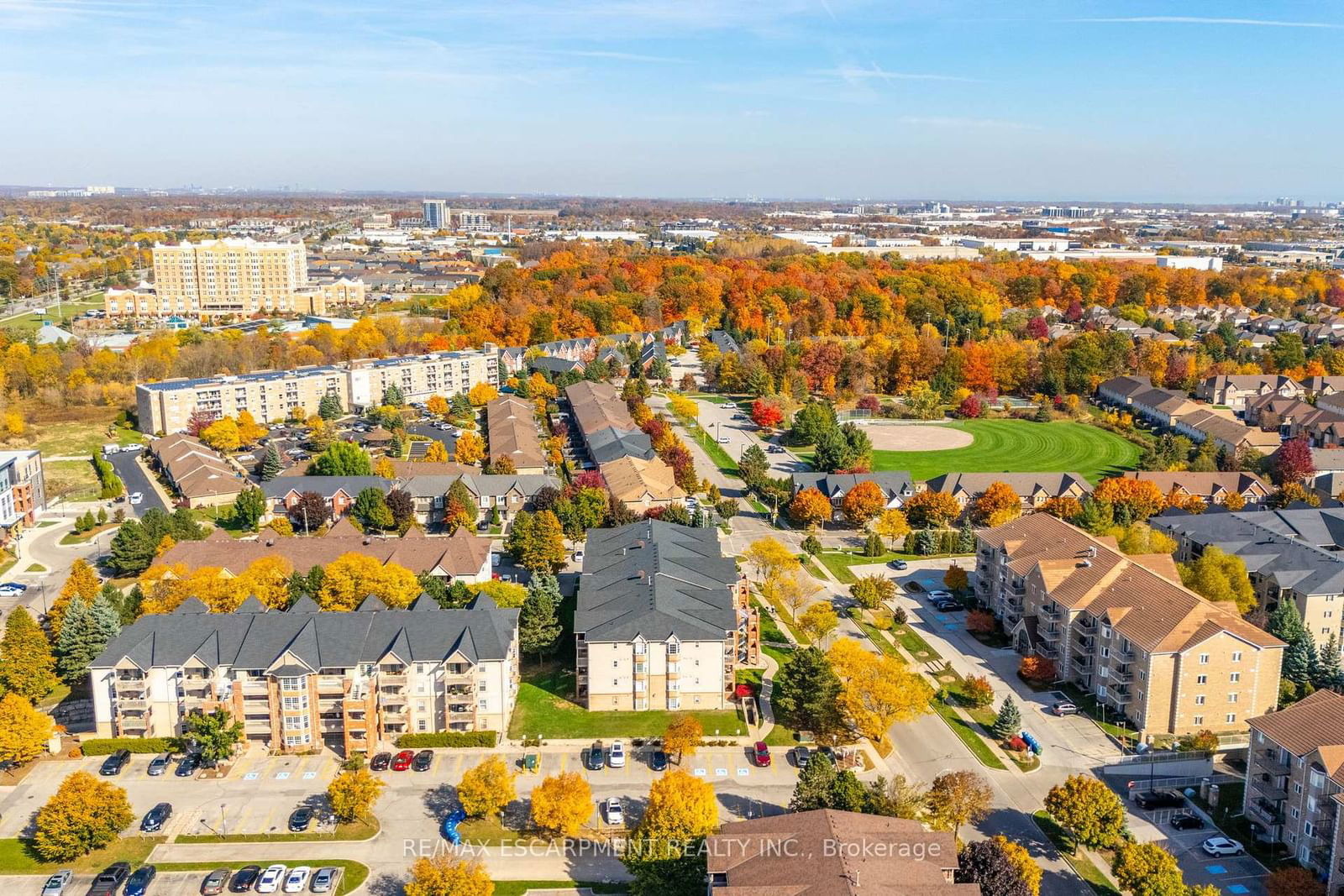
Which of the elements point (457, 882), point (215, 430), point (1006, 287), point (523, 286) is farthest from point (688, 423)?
Result: point (1006, 287)

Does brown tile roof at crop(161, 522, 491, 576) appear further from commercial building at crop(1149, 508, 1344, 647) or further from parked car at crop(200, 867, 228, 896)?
commercial building at crop(1149, 508, 1344, 647)

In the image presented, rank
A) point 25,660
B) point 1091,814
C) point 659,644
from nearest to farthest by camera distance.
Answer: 1. point 1091,814
2. point 659,644
3. point 25,660

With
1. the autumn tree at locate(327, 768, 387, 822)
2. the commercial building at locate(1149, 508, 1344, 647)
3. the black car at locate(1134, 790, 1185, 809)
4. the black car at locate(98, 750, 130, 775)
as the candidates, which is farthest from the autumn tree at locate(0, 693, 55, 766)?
the commercial building at locate(1149, 508, 1344, 647)

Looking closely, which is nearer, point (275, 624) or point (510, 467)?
point (275, 624)

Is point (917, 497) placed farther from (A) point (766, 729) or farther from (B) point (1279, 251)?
(B) point (1279, 251)

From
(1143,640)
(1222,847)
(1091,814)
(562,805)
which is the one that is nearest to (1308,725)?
(1222,847)

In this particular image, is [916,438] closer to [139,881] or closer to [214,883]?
[214,883]
